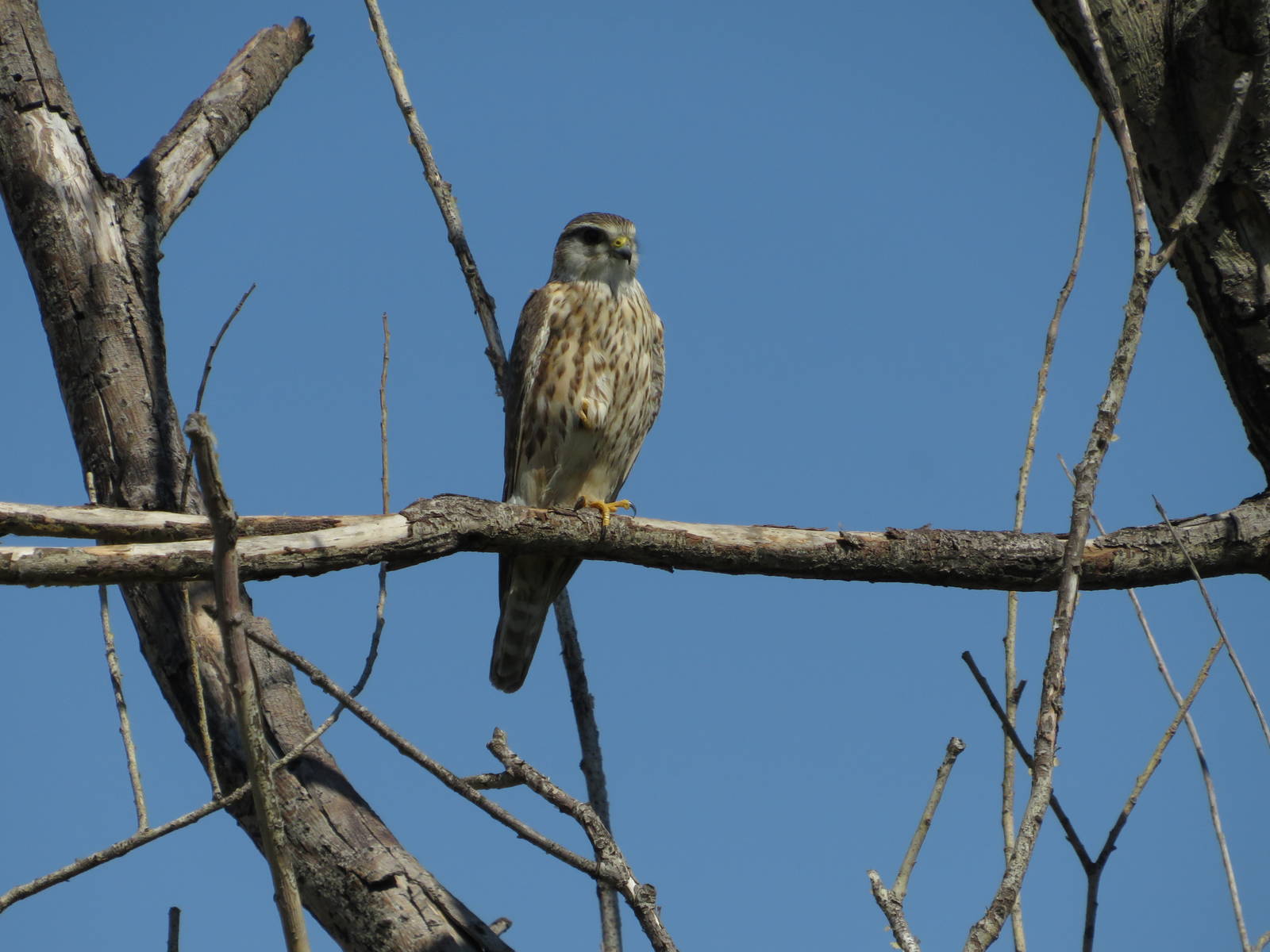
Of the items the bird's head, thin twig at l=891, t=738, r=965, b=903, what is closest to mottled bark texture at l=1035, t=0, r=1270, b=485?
thin twig at l=891, t=738, r=965, b=903

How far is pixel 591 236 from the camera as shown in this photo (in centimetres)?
512

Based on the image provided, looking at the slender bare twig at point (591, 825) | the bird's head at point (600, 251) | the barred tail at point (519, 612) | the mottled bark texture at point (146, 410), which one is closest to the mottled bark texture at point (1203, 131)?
the slender bare twig at point (591, 825)

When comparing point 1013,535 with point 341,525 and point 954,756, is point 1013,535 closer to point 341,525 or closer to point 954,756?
point 954,756

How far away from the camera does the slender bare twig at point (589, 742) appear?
2752 millimetres

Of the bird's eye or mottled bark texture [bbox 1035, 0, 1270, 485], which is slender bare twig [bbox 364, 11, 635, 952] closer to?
the bird's eye

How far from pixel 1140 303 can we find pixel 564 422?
294cm

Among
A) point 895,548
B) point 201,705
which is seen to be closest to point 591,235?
point 895,548

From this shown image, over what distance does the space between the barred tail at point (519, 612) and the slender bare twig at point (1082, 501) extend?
257 centimetres

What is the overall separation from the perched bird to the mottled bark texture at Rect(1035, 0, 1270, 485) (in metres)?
2.38

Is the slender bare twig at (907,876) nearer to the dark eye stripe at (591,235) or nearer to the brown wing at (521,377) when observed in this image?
the brown wing at (521,377)

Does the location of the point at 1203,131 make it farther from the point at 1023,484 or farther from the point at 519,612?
the point at 519,612

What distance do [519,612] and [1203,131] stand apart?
272 cm

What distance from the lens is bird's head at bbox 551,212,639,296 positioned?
5.02 m

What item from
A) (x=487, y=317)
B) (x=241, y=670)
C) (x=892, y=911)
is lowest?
(x=892, y=911)
